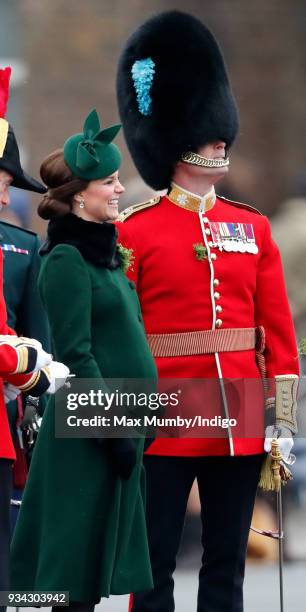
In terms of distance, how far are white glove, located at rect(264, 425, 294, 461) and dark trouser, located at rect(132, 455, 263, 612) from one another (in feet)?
0.20

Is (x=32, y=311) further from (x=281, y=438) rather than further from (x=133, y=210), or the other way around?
(x=281, y=438)

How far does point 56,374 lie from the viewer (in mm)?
4355

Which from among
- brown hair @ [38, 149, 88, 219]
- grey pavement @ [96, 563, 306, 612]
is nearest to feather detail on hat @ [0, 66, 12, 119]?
brown hair @ [38, 149, 88, 219]

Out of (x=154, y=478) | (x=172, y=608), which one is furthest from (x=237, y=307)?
(x=172, y=608)

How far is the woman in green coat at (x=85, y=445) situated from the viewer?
14.5 ft

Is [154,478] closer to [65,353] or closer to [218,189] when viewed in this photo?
[65,353]

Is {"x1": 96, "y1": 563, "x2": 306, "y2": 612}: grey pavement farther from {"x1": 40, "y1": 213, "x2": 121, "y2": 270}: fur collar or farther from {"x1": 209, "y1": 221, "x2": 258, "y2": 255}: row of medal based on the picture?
{"x1": 40, "y1": 213, "x2": 121, "y2": 270}: fur collar

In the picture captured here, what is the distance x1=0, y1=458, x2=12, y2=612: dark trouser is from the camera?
4.28 metres

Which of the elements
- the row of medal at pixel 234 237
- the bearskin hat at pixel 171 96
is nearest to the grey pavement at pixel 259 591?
the row of medal at pixel 234 237

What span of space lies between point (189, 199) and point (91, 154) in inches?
24.2

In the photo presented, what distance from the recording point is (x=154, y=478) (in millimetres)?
4902

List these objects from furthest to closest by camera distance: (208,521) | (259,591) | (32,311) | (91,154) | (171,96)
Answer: (259,591)
(32,311)
(171,96)
(208,521)
(91,154)

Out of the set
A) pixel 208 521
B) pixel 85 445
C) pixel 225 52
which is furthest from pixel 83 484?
pixel 225 52

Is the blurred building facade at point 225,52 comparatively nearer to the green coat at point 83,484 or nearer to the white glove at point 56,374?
the green coat at point 83,484
